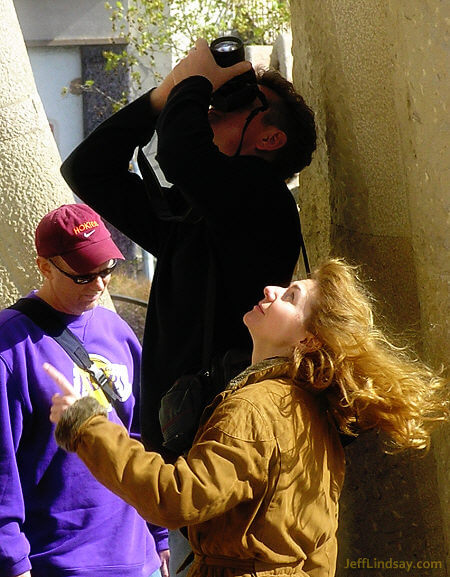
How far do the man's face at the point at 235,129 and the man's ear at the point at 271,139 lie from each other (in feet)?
0.05

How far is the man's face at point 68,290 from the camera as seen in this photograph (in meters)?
2.53

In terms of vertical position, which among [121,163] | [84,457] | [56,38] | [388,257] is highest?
[121,163]

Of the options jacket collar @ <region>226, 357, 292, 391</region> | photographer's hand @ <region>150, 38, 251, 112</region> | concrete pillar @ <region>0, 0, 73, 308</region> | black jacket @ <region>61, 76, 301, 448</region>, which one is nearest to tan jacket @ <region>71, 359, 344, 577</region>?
jacket collar @ <region>226, 357, 292, 391</region>

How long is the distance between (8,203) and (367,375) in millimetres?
1863

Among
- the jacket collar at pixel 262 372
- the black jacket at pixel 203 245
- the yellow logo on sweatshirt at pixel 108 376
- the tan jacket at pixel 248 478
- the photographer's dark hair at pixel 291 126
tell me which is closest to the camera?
the tan jacket at pixel 248 478

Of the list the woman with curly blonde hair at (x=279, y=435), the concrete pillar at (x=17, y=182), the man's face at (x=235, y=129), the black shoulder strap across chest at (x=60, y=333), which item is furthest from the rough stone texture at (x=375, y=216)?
the concrete pillar at (x=17, y=182)

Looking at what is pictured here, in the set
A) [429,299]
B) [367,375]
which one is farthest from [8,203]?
[367,375]

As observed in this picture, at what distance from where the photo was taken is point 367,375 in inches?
73.7

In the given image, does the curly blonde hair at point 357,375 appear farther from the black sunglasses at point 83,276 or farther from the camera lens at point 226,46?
the black sunglasses at point 83,276

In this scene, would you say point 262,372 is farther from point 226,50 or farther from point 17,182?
point 17,182

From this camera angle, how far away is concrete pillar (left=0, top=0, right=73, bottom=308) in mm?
3375

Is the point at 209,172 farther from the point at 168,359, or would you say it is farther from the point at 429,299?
the point at 429,299

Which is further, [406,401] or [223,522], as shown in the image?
[406,401]

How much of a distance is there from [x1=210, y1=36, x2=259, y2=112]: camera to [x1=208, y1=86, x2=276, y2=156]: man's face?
0.02m
